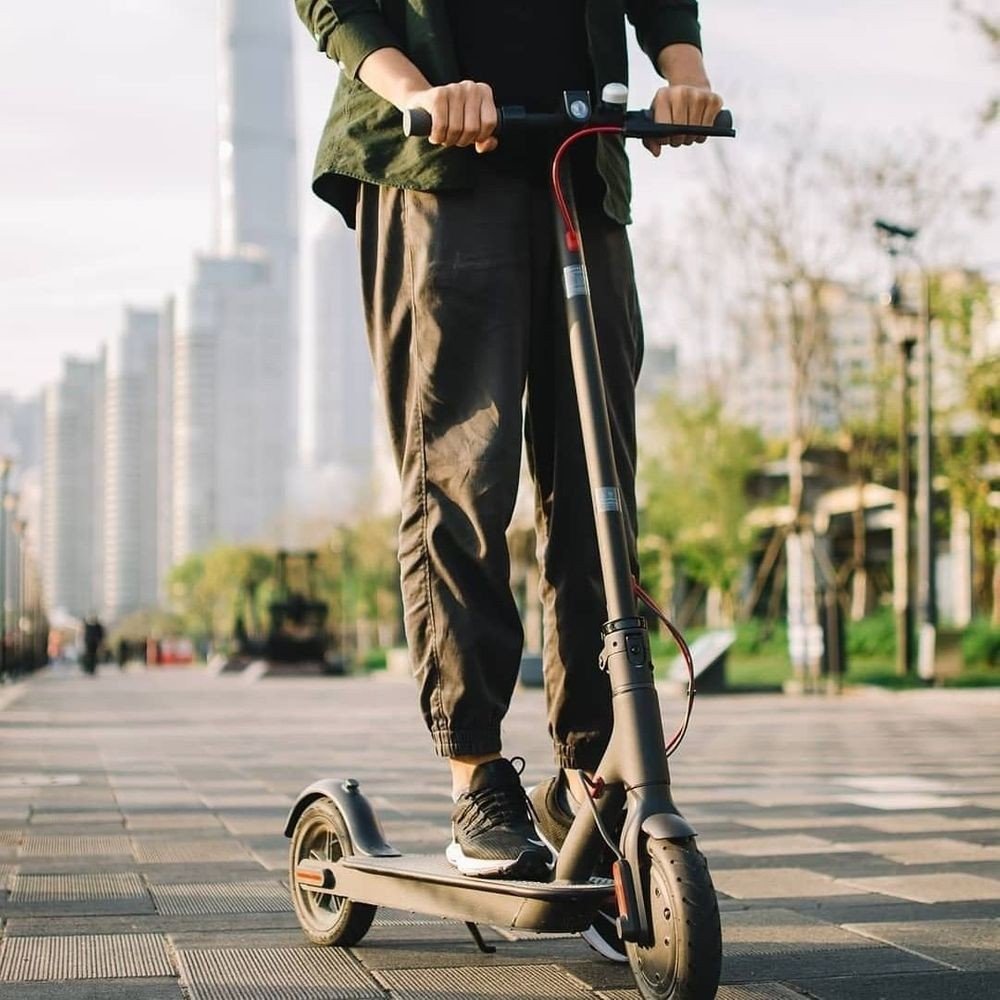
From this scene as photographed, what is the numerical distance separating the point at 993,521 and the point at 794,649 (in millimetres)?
4994

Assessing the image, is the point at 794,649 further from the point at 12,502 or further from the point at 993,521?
the point at 12,502

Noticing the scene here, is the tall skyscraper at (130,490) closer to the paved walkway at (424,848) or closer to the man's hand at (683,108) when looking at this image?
the paved walkway at (424,848)

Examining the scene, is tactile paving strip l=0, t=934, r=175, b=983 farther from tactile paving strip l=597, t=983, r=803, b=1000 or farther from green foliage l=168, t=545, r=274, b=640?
green foliage l=168, t=545, r=274, b=640

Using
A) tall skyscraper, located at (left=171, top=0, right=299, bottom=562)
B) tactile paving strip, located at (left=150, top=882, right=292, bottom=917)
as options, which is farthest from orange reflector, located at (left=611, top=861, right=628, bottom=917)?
tall skyscraper, located at (left=171, top=0, right=299, bottom=562)

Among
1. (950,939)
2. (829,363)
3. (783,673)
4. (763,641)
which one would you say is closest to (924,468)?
(783,673)

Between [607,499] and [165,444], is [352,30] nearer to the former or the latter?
[607,499]

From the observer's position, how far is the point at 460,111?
2.64 metres

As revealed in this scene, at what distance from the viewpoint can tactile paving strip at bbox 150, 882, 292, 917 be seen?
357cm

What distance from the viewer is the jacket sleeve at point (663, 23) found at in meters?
3.09

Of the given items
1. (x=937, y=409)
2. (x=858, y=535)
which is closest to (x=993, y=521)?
(x=937, y=409)

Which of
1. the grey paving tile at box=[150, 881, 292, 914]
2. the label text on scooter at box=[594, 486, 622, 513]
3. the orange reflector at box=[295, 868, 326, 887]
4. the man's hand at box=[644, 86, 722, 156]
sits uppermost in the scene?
the man's hand at box=[644, 86, 722, 156]

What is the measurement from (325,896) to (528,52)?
1.65 m

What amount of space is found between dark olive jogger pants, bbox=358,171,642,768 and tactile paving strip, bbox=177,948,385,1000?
1.43ft

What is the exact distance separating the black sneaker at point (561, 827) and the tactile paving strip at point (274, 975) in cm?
39
